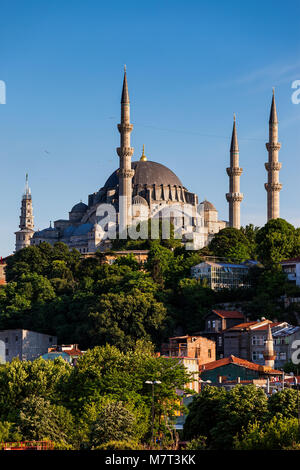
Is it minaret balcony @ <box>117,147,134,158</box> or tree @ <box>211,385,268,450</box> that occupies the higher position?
minaret balcony @ <box>117,147,134,158</box>

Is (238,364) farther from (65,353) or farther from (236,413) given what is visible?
(236,413)

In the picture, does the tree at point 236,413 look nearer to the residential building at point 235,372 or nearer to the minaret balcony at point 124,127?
the residential building at point 235,372

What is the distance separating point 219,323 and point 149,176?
125 feet

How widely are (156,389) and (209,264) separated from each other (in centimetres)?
2767

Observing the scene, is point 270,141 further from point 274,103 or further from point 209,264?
point 209,264

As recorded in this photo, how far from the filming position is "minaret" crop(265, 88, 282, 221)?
79000 mm

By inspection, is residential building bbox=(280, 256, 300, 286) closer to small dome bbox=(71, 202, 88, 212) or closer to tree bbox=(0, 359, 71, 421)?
tree bbox=(0, 359, 71, 421)

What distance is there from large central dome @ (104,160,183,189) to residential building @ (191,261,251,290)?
98.5 feet

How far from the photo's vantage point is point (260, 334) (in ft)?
182

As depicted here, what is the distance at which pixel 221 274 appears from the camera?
213 feet

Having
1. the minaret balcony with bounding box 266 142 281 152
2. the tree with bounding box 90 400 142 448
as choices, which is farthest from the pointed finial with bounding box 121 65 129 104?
the tree with bounding box 90 400 142 448

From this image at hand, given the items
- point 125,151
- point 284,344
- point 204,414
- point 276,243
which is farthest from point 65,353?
point 125,151

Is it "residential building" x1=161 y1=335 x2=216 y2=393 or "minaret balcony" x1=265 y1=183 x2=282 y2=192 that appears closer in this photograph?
"residential building" x1=161 y1=335 x2=216 y2=393

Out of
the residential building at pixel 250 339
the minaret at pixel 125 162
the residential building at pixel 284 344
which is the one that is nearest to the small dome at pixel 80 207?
the minaret at pixel 125 162
